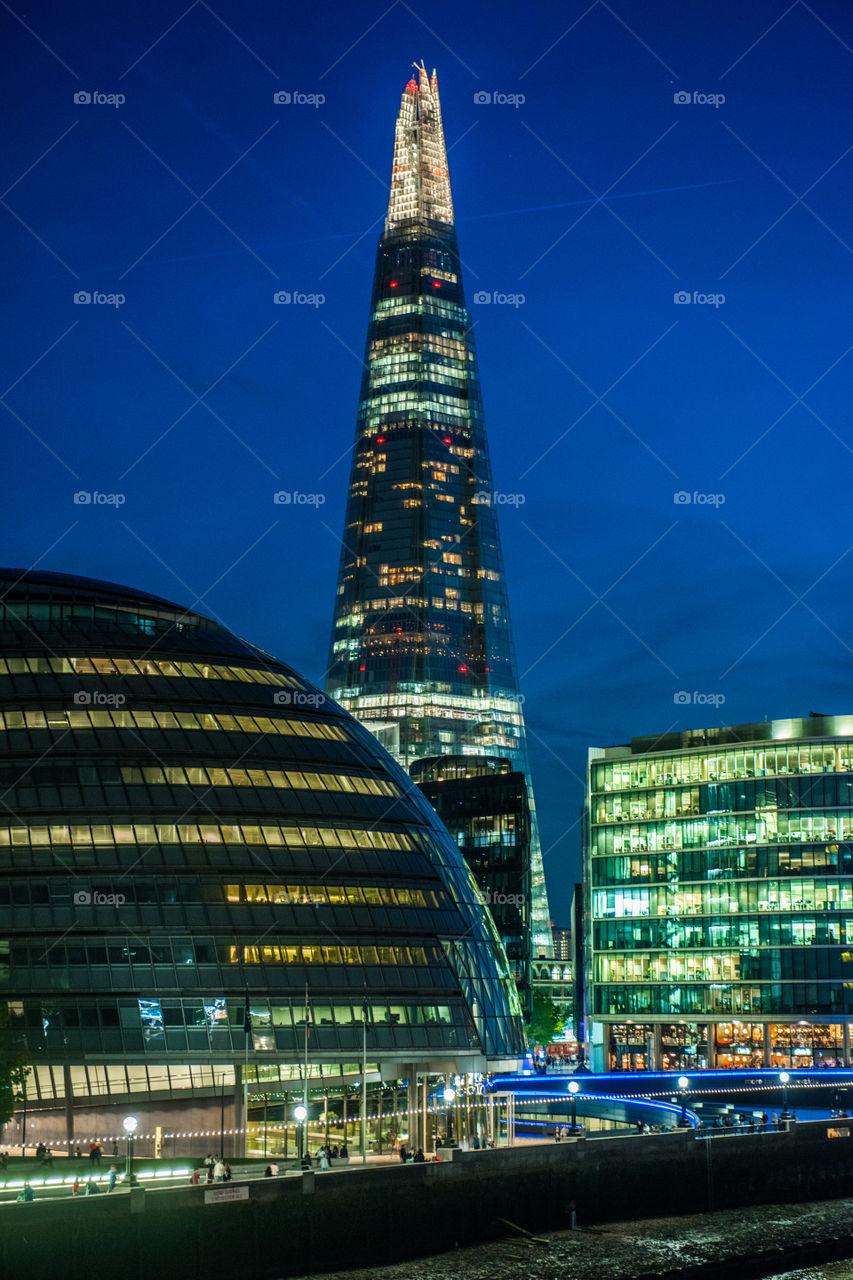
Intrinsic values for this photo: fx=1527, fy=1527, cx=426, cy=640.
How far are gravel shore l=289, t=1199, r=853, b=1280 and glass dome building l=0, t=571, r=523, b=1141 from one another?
1486 centimetres

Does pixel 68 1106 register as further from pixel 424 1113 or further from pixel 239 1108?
pixel 424 1113

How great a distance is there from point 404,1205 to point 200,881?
25.3m

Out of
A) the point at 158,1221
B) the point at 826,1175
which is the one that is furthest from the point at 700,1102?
the point at 158,1221

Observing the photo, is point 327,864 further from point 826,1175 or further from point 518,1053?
point 826,1175

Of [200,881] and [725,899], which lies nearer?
[200,881]

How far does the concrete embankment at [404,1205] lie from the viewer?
56.7 m

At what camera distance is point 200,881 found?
87062mm

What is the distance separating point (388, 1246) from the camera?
66688mm

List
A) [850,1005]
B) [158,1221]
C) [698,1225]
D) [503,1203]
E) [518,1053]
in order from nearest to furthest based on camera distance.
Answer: [158,1221] → [503,1203] → [698,1225] → [518,1053] → [850,1005]

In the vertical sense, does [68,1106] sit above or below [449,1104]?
above

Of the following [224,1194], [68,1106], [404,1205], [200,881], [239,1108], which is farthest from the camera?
[200,881]

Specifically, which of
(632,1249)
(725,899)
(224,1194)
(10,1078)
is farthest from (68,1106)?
(725,899)

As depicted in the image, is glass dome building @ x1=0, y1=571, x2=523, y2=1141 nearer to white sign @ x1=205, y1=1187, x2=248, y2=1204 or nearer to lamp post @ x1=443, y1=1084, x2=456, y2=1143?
lamp post @ x1=443, y1=1084, x2=456, y2=1143

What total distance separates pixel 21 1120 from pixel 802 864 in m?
97.7
